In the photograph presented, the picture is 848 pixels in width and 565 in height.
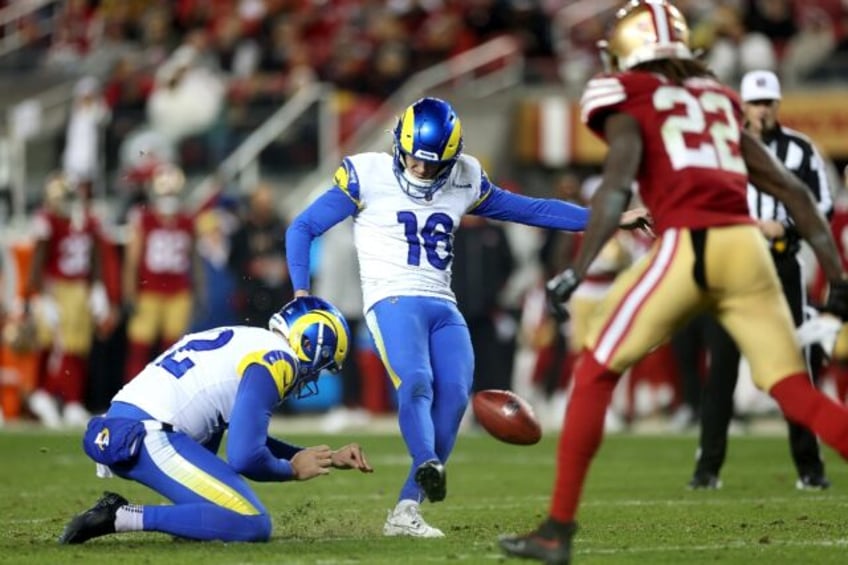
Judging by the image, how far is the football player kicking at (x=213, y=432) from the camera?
6273 millimetres

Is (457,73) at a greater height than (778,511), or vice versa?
(457,73)

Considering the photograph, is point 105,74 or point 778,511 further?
point 105,74

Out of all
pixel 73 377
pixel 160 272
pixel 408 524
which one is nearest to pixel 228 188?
pixel 160 272

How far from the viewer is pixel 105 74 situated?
65.6ft

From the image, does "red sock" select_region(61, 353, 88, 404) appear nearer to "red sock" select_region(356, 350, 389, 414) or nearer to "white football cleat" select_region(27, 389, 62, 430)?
"white football cleat" select_region(27, 389, 62, 430)

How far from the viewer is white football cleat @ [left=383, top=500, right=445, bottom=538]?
6801 mm

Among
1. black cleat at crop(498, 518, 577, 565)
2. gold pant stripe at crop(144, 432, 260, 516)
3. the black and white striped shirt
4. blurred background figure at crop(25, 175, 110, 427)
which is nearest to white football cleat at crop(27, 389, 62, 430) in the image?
blurred background figure at crop(25, 175, 110, 427)

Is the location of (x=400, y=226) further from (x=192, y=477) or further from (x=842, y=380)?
(x=842, y=380)

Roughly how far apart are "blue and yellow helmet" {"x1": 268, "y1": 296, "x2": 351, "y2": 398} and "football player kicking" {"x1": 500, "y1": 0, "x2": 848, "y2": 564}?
4.20ft

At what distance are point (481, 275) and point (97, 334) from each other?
3414 millimetres

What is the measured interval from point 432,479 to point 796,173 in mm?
3330

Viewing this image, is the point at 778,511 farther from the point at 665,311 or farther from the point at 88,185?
the point at 88,185

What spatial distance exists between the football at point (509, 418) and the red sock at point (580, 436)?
1.25m

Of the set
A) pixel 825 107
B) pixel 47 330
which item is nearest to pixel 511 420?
pixel 47 330
